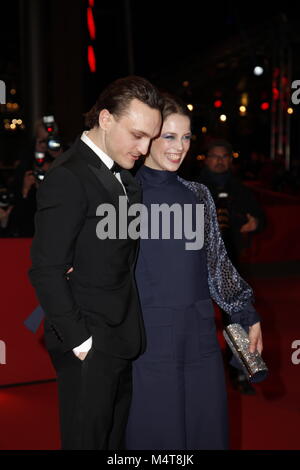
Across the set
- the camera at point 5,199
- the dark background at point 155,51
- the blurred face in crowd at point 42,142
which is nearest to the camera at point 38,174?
the blurred face in crowd at point 42,142

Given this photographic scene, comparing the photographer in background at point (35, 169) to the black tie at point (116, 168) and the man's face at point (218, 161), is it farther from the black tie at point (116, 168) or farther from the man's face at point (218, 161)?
the black tie at point (116, 168)

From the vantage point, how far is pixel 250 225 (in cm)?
479

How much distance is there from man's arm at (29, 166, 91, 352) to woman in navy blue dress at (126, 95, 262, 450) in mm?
394

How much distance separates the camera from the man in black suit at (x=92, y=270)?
2.00 meters

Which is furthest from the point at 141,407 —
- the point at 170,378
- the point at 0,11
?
the point at 0,11

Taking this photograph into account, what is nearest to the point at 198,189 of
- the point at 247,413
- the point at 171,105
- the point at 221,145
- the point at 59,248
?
the point at 171,105

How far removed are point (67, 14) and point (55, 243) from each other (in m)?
10.2

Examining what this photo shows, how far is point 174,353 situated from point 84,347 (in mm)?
434

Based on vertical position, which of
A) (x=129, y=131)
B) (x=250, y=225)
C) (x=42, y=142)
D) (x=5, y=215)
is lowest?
(x=250, y=225)

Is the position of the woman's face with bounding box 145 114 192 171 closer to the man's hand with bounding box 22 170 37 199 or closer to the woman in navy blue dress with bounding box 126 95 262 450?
the woman in navy blue dress with bounding box 126 95 262 450

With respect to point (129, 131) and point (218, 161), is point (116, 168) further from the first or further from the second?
point (218, 161)

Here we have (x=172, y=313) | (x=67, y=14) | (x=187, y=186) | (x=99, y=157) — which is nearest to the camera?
Result: (x=99, y=157)

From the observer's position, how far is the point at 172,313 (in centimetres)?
237

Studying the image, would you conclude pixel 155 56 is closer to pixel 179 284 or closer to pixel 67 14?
pixel 67 14
